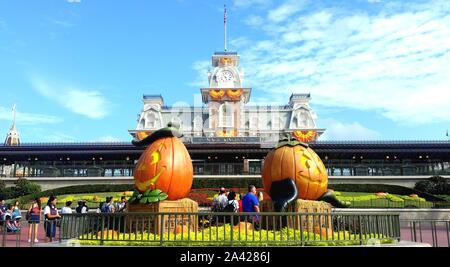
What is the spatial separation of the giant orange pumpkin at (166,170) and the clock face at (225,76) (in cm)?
6000

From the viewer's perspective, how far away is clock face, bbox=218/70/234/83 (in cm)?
7269

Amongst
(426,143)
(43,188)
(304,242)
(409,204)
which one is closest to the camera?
(304,242)

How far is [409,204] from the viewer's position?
94.4ft

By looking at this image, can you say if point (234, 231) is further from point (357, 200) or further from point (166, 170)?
point (357, 200)

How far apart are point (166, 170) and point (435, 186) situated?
1237 inches

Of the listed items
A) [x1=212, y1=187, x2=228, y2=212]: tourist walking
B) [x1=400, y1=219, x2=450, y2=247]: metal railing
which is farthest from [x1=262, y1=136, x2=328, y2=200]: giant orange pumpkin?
[x1=400, y1=219, x2=450, y2=247]: metal railing

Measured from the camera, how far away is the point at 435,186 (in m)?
36.0

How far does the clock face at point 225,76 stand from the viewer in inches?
2862

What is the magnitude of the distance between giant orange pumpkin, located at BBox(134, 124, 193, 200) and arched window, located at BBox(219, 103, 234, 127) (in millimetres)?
57918

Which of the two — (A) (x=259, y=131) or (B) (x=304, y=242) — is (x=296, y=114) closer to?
(A) (x=259, y=131)

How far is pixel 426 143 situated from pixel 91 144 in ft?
122

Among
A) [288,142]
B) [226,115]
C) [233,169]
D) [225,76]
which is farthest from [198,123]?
[288,142]
